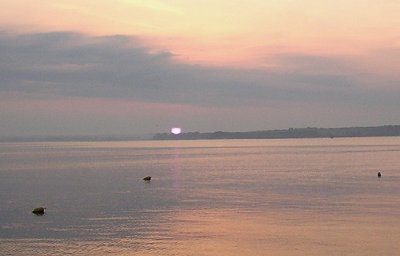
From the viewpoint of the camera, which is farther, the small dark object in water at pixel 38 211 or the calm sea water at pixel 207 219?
the small dark object in water at pixel 38 211

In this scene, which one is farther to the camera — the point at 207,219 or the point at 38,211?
the point at 38,211

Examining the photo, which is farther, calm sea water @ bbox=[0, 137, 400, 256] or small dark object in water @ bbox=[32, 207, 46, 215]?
small dark object in water @ bbox=[32, 207, 46, 215]

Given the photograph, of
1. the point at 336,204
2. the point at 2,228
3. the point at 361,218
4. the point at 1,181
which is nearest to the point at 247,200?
the point at 336,204

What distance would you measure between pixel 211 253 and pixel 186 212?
50.3ft

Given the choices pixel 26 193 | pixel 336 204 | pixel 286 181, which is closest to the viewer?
pixel 336 204

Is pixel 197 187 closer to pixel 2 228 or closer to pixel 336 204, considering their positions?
pixel 336 204

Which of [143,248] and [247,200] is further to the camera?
[247,200]

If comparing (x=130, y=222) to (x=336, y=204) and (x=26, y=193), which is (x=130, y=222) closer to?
(x=336, y=204)

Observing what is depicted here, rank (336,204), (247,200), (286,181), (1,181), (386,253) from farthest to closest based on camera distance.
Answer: (1,181) < (286,181) < (247,200) < (336,204) < (386,253)

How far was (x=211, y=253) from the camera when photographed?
96.7ft

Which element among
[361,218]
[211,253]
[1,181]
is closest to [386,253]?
[211,253]

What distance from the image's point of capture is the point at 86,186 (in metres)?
71.3

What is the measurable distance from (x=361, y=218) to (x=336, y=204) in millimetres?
8728

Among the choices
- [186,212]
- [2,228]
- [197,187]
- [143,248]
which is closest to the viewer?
[143,248]
